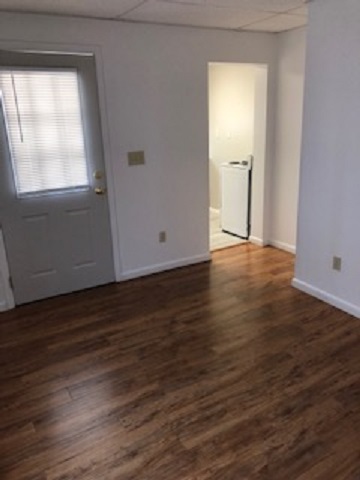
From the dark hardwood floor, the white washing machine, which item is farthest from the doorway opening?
the dark hardwood floor

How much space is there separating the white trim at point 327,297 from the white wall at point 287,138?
101cm

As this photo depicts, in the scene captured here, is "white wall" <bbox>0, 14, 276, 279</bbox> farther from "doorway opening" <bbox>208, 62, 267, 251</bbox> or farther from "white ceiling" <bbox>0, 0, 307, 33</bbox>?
"doorway opening" <bbox>208, 62, 267, 251</bbox>

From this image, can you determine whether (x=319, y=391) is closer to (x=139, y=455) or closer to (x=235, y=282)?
(x=139, y=455)

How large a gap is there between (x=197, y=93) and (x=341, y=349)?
263 cm

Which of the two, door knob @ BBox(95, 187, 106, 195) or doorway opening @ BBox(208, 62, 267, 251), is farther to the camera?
doorway opening @ BBox(208, 62, 267, 251)

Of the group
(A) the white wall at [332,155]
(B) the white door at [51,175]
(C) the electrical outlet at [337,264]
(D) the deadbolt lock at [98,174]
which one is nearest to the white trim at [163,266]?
(B) the white door at [51,175]

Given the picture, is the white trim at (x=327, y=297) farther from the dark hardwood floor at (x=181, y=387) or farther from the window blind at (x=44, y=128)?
the window blind at (x=44, y=128)

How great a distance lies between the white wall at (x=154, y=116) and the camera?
328 centimetres

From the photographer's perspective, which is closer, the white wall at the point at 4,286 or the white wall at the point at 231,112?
the white wall at the point at 4,286

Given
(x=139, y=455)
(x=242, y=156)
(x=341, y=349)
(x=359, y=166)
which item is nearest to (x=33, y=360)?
(x=139, y=455)

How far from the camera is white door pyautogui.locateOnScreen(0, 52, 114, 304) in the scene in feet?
10.0

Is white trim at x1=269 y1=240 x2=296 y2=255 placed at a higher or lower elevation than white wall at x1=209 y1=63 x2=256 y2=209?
lower

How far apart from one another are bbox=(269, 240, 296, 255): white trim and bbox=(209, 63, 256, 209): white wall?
3.89 feet

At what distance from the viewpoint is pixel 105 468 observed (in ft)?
5.83
